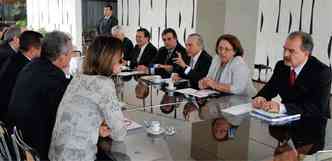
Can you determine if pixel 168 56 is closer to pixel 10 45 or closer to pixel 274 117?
pixel 10 45

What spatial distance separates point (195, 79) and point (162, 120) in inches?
55.6

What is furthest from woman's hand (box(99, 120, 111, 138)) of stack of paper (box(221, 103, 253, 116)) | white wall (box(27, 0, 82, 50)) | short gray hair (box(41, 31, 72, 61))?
white wall (box(27, 0, 82, 50))

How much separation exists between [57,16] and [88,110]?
352 inches

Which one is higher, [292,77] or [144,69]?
[292,77]

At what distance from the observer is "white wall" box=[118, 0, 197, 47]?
21.9 feet

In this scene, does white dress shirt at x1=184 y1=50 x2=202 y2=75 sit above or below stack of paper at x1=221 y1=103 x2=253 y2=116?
above

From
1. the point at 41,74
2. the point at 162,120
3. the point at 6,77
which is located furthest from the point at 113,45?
the point at 6,77

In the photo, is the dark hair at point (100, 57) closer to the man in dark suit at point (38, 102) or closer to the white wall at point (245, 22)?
the man in dark suit at point (38, 102)

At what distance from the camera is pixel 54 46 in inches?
89.1

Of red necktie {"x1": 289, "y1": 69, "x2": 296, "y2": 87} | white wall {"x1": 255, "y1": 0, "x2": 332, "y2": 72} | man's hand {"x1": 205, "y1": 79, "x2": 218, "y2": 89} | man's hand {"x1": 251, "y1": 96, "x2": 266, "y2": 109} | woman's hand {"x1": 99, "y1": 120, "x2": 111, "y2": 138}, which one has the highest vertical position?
white wall {"x1": 255, "y1": 0, "x2": 332, "y2": 72}

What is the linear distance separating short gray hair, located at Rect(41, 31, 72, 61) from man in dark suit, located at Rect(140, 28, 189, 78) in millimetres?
1876

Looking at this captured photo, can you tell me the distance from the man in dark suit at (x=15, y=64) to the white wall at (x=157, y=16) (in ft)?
13.7

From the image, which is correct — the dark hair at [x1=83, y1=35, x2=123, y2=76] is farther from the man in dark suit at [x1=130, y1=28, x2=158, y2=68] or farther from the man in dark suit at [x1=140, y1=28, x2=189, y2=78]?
the man in dark suit at [x1=130, y1=28, x2=158, y2=68]

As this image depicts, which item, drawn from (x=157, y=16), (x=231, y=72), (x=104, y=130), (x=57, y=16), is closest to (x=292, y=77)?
(x=231, y=72)
